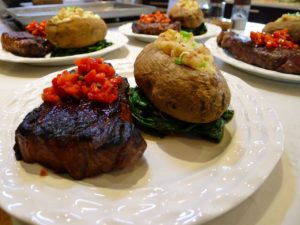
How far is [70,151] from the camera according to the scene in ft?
3.11

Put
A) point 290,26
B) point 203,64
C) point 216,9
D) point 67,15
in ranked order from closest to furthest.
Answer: point 203,64 → point 67,15 → point 290,26 → point 216,9

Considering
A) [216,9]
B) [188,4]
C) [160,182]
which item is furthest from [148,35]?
[160,182]

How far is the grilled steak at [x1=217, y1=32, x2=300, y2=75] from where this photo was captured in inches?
69.0

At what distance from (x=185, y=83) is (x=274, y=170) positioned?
0.49m

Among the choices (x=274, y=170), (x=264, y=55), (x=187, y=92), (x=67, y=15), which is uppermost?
(x=67, y=15)

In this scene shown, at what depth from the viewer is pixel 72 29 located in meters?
1.97

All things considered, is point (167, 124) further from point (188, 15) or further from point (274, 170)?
point (188, 15)

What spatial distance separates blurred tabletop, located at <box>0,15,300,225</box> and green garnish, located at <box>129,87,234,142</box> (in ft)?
0.90

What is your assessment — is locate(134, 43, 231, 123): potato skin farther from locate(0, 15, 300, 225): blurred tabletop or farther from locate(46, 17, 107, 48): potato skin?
locate(46, 17, 107, 48): potato skin

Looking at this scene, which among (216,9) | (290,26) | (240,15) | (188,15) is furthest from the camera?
(216,9)

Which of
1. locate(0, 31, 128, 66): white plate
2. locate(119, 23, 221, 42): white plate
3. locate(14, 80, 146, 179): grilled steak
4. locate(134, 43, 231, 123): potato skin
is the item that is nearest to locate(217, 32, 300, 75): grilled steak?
locate(119, 23, 221, 42): white plate

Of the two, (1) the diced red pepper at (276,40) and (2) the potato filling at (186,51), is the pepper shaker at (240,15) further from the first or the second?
(2) the potato filling at (186,51)

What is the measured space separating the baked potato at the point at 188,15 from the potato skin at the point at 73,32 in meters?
0.99

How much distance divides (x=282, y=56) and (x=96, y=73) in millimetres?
1237
